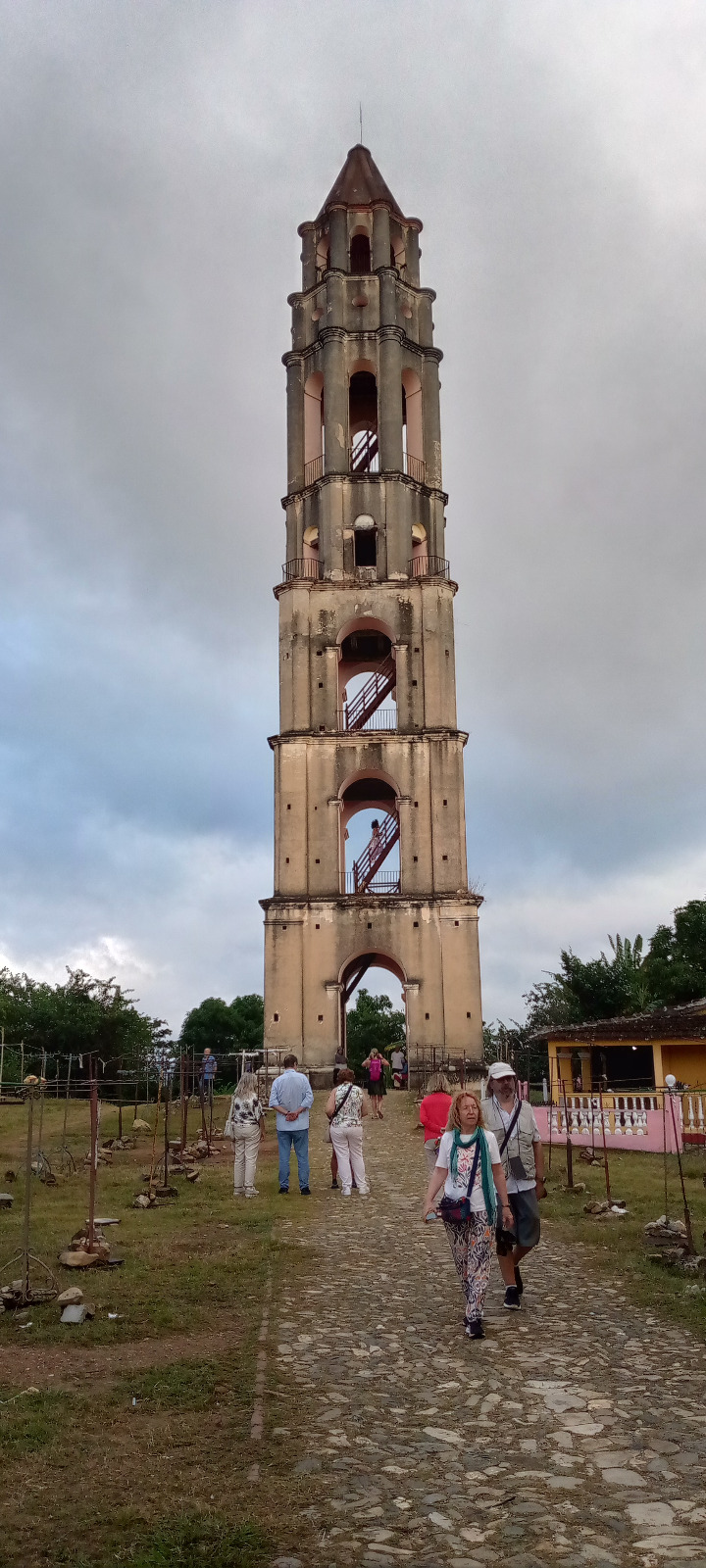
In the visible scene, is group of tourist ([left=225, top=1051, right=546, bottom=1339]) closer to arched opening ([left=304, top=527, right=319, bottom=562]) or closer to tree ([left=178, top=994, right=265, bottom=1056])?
arched opening ([left=304, top=527, right=319, bottom=562])

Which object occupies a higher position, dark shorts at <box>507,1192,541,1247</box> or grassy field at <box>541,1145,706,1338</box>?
dark shorts at <box>507,1192,541,1247</box>

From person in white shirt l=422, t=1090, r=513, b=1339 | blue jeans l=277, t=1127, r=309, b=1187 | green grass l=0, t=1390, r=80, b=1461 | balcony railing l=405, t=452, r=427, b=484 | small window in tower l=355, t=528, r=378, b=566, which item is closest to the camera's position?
green grass l=0, t=1390, r=80, b=1461

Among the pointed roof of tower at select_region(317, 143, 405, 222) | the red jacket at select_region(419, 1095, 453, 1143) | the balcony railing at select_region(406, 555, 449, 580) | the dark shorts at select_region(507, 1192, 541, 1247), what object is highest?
the pointed roof of tower at select_region(317, 143, 405, 222)

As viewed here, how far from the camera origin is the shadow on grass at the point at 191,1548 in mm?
4352

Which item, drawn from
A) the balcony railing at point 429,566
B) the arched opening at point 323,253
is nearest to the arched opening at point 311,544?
the balcony railing at point 429,566

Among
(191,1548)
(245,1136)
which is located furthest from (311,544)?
(191,1548)

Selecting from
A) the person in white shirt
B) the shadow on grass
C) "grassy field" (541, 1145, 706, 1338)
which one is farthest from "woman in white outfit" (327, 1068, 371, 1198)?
the shadow on grass

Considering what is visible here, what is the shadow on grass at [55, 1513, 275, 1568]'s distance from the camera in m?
4.35

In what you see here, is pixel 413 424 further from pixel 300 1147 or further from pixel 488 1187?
pixel 488 1187

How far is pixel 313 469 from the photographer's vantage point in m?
41.4

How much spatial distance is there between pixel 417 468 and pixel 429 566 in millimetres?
3752

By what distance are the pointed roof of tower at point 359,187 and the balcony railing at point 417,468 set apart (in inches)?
400

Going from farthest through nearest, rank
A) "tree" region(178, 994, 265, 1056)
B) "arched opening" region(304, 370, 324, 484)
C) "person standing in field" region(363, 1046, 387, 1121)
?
"tree" region(178, 994, 265, 1056), "arched opening" region(304, 370, 324, 484), "person standing in field" region(363, 1046, 387, 1121)

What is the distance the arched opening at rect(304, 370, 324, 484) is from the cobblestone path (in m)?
35.1
